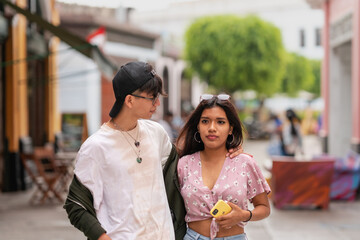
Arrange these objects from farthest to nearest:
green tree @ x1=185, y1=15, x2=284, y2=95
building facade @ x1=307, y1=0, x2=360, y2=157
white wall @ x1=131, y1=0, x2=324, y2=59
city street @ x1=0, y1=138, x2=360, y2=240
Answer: white wall @ x1=131, y1=0, x2=324, y2=59
green tree @ x1=185, y1=15, x2=284, y2=95
building facade @ x1=307, y1=0, x2=360, y2=157
city street @ x1=0, y1=138, x2=360, y2=240

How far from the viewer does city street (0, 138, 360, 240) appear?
23.4ft

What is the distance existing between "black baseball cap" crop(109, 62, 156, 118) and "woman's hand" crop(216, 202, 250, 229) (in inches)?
28.0

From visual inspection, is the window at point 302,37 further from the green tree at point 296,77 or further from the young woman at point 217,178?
the young woman at point 217,178

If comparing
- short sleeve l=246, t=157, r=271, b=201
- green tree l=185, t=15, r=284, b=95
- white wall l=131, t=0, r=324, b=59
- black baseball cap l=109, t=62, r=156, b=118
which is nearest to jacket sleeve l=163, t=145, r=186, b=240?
short sleeve l=246, t=157, r=271, b=201

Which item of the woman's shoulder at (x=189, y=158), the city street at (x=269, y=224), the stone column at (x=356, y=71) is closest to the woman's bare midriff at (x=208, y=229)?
the woman's shoulder at (x=189, y=158)

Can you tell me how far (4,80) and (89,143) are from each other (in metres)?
9.39

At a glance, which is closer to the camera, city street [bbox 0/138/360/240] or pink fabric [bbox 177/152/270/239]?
pink fabric [bbox 177/152/270/239]

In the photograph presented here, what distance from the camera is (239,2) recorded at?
6531cm

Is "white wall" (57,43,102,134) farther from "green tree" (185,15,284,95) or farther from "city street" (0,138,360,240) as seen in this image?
"city street" (0,138,360,240)

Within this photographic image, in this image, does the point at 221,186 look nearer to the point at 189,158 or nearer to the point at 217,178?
the point at 217,178

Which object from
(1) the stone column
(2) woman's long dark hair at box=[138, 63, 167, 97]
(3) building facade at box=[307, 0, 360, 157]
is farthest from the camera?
(3) building facade at box=[307, 0, 360, 157]

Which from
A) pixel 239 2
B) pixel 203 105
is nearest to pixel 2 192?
pixel 203 105

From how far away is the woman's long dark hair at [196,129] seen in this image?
2.83 metres

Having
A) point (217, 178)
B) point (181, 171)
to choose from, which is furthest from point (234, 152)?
point (181, 171)
